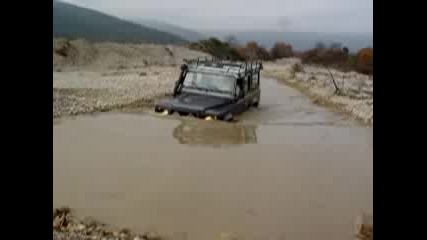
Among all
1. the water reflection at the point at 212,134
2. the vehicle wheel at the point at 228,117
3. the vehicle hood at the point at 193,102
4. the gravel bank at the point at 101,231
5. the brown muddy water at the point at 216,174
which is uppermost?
the vehicle hood at the point at 193,102

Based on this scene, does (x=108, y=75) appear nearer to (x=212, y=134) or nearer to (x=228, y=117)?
(x=228, y=117)

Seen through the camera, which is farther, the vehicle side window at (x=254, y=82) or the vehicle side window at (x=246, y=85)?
the vehicle side window at (x=254, y=82)

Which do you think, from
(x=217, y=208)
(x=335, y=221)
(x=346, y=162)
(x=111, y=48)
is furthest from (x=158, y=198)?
(x=111, y=48)

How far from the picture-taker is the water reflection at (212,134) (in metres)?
8.31

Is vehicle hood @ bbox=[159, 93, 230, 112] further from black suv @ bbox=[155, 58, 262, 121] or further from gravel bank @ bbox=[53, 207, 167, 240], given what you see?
gravel bank @ bbox=[53, 207, 167, 240]

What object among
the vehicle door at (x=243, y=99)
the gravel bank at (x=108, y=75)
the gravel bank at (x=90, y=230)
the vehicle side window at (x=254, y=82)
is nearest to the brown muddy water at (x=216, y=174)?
the gravel bank at (x=90, y=230)

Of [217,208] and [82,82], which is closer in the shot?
[217,208]

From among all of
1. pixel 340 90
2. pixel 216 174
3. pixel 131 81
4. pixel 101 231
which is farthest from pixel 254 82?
pixel 101 231

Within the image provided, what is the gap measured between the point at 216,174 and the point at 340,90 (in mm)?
8382

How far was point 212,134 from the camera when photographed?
8.61 m

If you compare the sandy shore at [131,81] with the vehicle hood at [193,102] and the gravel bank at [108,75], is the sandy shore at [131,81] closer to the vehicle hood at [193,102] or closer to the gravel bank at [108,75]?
the gravel bank at [108,75]
